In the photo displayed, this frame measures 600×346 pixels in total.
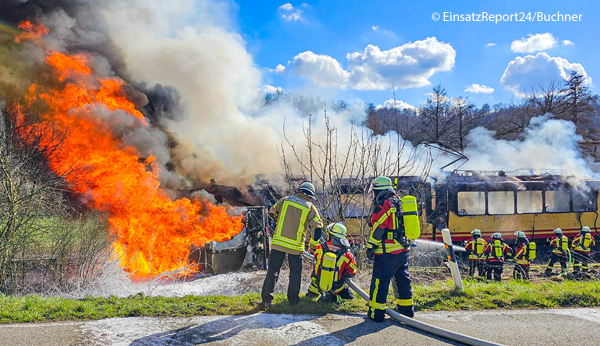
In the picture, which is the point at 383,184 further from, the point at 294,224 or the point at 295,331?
the point at 295,331

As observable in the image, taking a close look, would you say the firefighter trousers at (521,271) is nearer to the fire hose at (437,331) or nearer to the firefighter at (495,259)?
the firefighter at (495,259)

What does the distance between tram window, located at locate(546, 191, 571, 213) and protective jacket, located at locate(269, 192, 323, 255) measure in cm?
1149

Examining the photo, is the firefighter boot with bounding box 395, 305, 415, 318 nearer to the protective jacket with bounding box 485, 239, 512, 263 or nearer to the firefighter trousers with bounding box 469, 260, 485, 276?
the protective jacket with bounding box 485, 239, 512, 263

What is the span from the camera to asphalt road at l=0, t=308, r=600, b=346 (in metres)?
3.71

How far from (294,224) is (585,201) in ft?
42.1

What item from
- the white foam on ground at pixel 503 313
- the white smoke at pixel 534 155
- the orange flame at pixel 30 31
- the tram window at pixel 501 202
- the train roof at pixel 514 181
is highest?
the orange flame at pixel 30 31

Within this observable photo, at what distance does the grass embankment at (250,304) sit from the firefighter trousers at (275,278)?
13 centimetres

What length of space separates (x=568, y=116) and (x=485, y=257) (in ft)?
81.5

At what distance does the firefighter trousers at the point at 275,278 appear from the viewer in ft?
15.8

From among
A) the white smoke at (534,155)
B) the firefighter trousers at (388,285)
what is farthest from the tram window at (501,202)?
the firefighter trousers at (388,285)

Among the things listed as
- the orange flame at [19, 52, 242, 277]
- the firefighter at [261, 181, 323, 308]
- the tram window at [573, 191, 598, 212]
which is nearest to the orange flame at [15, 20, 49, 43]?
the orange flame at [19, 52, 242, 277]

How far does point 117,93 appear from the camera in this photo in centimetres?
1103

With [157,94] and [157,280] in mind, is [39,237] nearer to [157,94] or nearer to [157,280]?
[157,280]

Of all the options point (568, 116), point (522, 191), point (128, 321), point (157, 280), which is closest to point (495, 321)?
point (128, 321)
